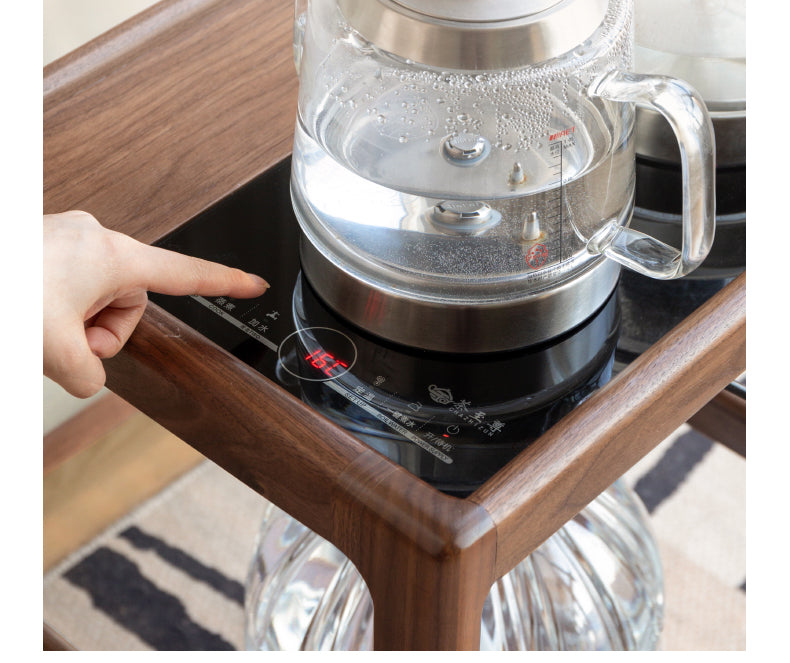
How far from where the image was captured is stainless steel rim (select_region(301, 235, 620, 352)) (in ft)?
1.92

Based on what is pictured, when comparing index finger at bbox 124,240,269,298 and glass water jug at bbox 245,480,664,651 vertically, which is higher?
index finger at bbox 124,240,269,298

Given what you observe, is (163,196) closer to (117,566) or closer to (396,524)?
(396,524)

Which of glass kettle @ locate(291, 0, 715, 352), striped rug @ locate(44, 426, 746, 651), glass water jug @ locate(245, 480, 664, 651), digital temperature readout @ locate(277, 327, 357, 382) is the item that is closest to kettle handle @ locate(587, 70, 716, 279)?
glass kettle @ locate(291, 0, 715, 352)

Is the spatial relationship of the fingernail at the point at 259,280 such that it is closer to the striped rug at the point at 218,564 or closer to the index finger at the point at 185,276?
the index finger at the point at 185,276

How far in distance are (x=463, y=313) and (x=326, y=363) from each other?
8 cm

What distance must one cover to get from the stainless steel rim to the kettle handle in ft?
0.14

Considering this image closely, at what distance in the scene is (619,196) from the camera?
61 centimetres

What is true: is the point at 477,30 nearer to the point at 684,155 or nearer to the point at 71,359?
Result: the point at 684,155

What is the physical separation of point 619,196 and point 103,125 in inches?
14.0

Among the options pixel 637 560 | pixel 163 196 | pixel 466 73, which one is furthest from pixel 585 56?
pixel 637 560

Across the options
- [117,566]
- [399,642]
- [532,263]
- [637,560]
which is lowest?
[117,566]

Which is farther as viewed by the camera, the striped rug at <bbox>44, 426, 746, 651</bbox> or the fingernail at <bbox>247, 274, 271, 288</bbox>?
the striped rug at <bbox>44, 426, 746, 651</bbox>

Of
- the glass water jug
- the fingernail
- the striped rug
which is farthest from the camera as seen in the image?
the striped rug

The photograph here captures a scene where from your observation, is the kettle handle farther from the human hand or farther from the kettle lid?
the human hand
